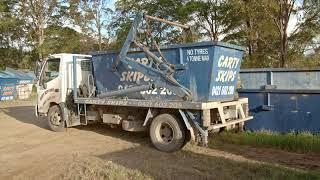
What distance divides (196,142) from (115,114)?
8.67 feet

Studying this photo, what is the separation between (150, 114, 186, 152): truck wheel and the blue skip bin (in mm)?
535

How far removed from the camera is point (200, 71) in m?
8.83

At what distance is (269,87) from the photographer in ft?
34.8

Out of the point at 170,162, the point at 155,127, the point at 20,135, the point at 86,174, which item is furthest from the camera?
the point at 20,135

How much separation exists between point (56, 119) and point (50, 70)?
5.16 ft

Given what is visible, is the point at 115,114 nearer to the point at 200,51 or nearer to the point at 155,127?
the point at 155,127

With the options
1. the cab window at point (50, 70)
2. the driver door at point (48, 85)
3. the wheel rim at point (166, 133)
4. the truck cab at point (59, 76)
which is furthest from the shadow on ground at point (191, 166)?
the cab window at point (50, 70)

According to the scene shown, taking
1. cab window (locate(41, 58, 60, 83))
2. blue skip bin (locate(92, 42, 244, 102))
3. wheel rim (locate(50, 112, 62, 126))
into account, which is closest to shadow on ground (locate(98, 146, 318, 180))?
blue skip bin (locate(92, 42, 244, 102))

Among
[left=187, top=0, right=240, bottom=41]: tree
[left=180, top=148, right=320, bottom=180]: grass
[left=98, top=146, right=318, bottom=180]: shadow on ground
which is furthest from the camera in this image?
[left=187, top=0, right=240, bottom=41]: tree

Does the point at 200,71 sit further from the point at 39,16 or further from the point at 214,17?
the point at 39,16

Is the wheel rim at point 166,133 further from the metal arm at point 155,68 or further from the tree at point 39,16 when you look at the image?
the tree at point 39,16

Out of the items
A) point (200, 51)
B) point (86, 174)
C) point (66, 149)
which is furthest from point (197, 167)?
point (66, 149)

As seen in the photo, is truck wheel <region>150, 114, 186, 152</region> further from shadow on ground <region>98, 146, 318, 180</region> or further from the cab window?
the cab window

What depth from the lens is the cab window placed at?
12461 millimetres
